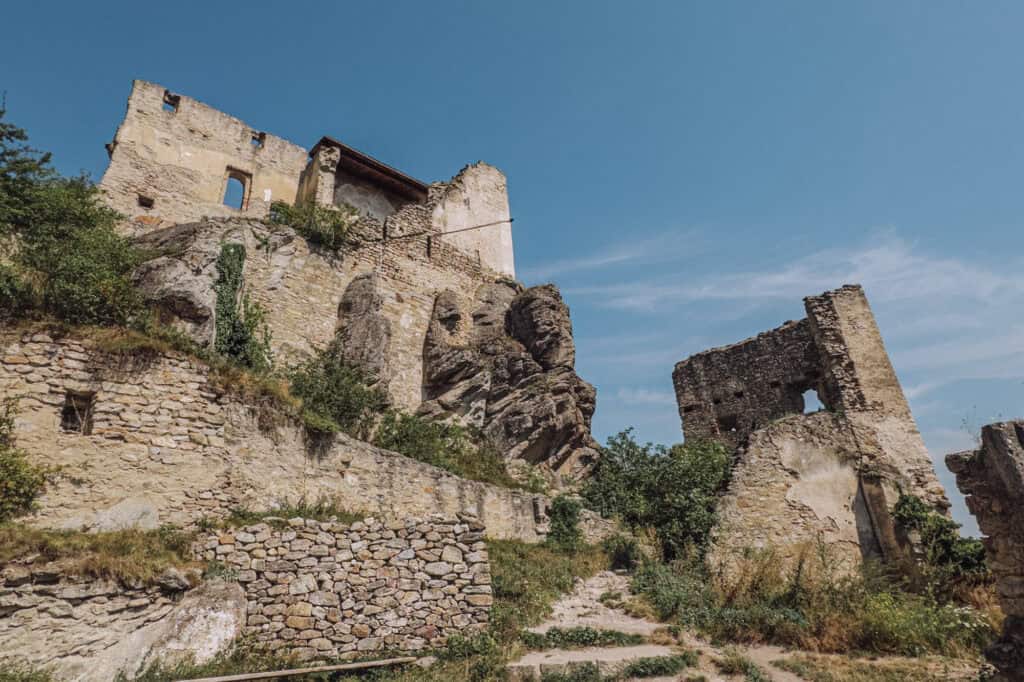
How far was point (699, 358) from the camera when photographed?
20078 millimetres

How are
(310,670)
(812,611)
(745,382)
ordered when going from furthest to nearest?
(745,382)
(812,611)
(310,670)

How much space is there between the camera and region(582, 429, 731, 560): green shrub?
12.5m

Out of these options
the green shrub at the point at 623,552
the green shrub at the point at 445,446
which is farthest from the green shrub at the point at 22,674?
the green shrub at the point at 623,552

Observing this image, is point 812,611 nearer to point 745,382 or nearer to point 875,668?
point 875,668

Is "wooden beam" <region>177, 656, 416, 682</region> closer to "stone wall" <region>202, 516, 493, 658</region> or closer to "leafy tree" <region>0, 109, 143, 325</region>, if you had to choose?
"stone wall" <region>202, 516, 493, 658</region>

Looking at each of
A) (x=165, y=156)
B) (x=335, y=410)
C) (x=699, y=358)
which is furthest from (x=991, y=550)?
(x=165, y=156)

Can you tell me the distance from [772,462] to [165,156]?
68.2 ft

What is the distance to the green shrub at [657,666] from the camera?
681 cm

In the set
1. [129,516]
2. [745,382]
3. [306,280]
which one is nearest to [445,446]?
[306,280]

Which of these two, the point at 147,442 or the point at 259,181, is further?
the point at 259,181

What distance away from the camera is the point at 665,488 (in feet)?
46.1

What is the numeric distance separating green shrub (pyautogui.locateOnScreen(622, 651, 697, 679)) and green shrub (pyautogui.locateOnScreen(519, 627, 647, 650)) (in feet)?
3.16

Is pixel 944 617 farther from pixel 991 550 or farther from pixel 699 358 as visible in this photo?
pixel 699 358

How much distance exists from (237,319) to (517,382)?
7.67m
